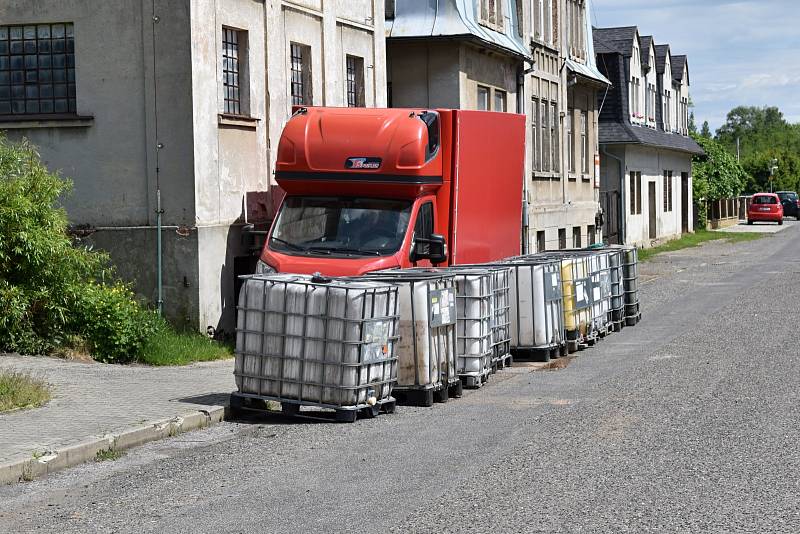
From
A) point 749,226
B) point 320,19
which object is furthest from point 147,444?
point 749,226

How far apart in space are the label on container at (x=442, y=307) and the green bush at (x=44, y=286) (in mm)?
4760

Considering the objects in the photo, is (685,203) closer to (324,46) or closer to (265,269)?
(324,46)

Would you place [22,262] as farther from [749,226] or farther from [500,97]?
[749,226]

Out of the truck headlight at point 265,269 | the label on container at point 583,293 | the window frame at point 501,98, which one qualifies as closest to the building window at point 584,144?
the window frame at point 501,98

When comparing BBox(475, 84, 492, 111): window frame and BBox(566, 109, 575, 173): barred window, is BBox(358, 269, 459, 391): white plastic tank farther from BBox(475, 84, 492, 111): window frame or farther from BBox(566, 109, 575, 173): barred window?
BBox(566, 109, 575, 173): barred window

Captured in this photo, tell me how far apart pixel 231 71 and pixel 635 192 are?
33935mm

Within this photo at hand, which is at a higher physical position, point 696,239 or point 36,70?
point 36,70

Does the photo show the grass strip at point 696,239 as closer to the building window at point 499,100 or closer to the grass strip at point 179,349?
the building window at point 499,100

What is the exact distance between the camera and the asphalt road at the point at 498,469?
25.5ft

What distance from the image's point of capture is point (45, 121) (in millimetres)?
18078

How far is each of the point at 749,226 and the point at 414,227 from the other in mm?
61381

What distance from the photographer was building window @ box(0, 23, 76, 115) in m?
18.3

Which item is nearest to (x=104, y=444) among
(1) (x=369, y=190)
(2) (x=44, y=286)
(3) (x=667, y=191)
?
(2) (x=44, y=286)

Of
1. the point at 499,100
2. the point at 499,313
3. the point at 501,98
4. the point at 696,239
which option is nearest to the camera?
the point at 499,313
